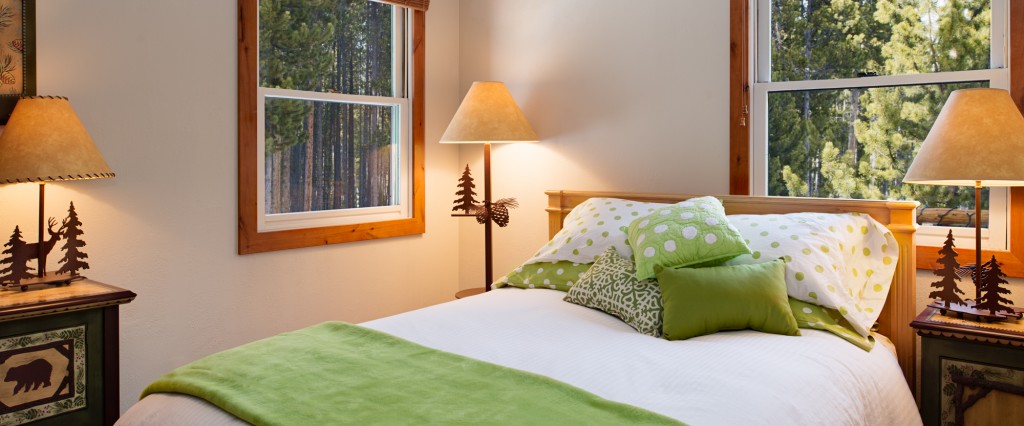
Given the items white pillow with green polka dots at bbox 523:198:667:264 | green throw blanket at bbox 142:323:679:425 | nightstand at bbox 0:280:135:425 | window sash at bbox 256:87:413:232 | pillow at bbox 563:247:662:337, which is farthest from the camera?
window sash at bbox 256:87:413:232

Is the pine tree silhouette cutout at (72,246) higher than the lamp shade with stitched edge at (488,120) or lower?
lower

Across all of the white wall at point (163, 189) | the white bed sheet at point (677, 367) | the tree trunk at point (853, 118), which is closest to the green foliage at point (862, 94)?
the tree trunk at point (853, 118)

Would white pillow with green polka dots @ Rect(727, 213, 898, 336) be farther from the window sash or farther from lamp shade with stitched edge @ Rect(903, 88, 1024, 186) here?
the window sash

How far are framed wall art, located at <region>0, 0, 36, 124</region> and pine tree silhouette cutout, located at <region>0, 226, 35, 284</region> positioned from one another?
42cm

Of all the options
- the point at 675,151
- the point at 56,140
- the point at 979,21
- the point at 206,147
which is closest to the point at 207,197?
the point at 206,147

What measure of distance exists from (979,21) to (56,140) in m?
3.10

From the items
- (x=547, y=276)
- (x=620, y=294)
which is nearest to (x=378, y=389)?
(x=620, y=294)

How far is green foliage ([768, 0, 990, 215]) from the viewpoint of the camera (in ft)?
8.84

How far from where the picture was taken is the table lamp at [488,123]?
347cm

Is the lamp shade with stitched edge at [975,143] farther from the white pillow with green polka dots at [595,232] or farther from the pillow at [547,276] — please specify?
the pillow at [547,276]

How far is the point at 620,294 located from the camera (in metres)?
2.46

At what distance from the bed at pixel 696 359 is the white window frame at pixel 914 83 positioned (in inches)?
9.9

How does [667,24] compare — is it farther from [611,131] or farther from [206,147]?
[206,147]

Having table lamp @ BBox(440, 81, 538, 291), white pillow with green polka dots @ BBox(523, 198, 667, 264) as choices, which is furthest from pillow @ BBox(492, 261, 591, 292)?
table lamp @ BBox(440, 81, 538, 291)
